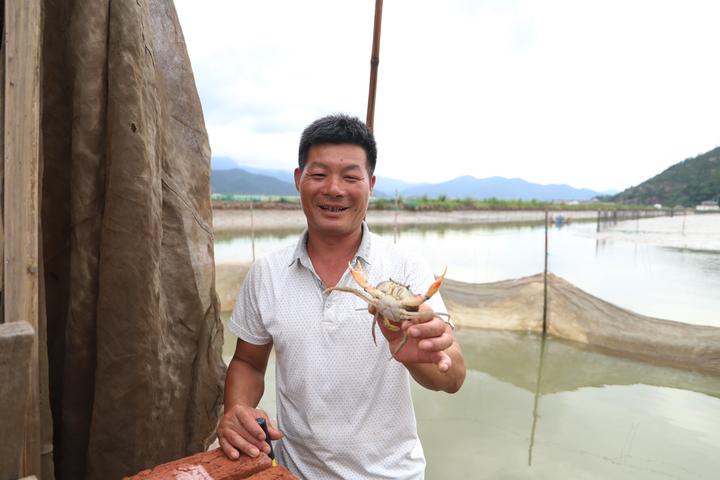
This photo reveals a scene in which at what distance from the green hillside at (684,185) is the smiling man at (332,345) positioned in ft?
182

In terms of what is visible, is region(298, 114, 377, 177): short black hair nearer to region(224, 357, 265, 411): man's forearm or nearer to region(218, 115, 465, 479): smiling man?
region(218, 115, 465, 479): smiling man

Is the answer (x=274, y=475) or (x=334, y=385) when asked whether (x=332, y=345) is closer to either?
(x=334, y=385)

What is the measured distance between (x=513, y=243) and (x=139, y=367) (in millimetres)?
20726

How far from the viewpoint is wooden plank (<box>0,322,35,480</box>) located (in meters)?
1.25

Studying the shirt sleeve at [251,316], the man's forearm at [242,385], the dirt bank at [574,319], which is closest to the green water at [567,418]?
the dirt bank at [574,319]

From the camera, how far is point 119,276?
70.7 inches

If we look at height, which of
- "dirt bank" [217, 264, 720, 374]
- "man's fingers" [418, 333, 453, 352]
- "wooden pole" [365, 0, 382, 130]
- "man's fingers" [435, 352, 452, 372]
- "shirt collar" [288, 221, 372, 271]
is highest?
"wooden pole" [365, 0, 382, 130]

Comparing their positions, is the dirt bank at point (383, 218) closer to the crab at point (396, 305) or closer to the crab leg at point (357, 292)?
the crab leg at point (357, 292)

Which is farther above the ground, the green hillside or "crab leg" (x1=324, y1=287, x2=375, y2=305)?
the green hillside

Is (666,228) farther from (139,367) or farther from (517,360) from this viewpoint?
(139,367)

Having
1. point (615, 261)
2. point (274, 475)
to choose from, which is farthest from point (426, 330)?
point (615, 261)

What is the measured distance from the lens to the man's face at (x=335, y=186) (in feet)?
6.20

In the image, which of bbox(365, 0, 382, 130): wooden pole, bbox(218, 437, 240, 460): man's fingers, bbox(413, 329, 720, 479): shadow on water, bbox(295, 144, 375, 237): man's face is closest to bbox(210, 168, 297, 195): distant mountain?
bbox(413, 329, 720, 479): shadow on water

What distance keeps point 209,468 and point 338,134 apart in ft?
4.35
